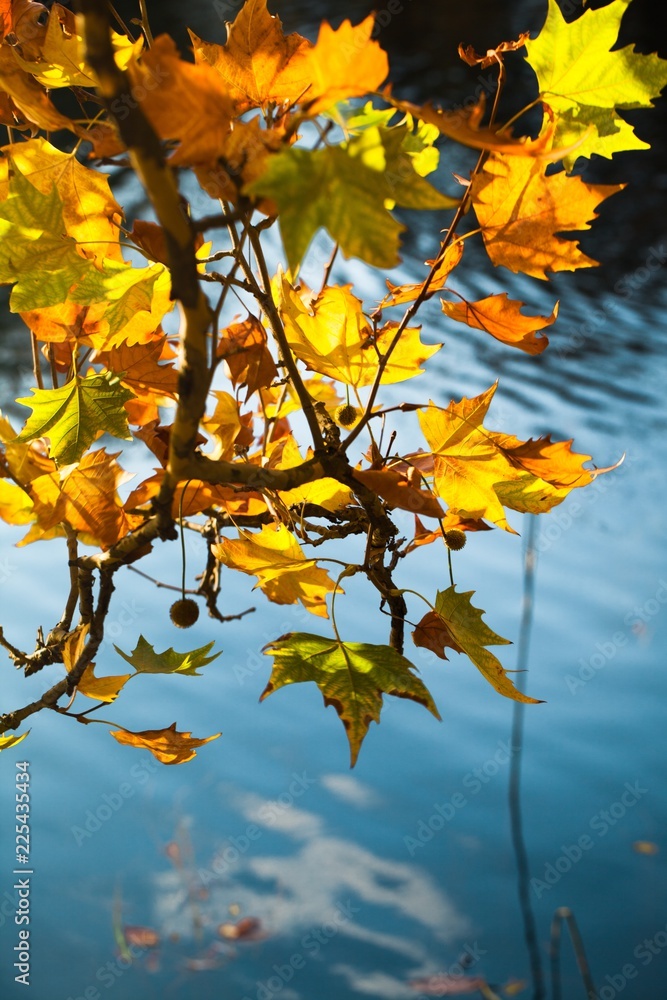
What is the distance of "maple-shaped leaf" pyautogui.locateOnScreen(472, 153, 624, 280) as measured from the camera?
0.28m

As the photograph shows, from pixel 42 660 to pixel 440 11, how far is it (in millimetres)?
3829

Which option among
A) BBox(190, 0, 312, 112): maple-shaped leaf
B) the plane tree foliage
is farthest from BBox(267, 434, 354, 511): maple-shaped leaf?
BBox(190, 0, 312, 112): maple-shaped leaf

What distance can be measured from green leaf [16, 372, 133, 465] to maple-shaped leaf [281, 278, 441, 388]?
6 centimetres

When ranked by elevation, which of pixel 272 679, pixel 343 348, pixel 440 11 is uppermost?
pixel 440 11

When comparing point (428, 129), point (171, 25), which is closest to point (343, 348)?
point (428, 129)

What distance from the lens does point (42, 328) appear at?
345 millimetres

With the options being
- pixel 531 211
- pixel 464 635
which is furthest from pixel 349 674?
pixel 531 211

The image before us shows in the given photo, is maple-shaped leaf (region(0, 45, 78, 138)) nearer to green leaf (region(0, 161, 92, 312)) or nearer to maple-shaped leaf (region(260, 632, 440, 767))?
green leaf (region(0, 161, 92, 312))

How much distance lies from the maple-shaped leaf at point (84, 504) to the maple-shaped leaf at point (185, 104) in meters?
0.14

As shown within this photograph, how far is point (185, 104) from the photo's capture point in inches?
7.4

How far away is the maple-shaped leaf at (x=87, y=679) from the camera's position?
12.7 inches

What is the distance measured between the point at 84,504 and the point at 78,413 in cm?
→ 3

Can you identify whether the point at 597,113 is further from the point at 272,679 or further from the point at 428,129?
the point at 272,679

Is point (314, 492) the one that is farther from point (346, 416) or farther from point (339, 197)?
point (339, 197)
